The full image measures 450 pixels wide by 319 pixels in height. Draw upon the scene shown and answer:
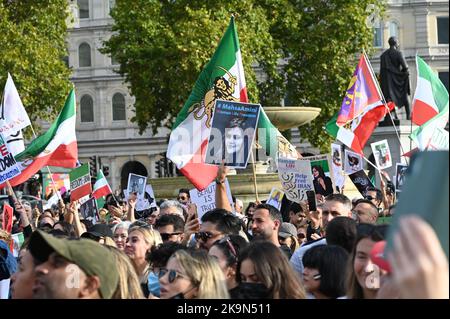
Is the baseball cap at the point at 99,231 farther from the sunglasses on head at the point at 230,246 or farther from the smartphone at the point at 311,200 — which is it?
the smartphone at the point at 311,200

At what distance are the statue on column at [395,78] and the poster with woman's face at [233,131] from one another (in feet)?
61.6

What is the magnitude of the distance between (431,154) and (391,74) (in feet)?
88.3

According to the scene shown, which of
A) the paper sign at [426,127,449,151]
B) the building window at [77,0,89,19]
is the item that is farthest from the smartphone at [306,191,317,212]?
the building window at [77,0,89,19]

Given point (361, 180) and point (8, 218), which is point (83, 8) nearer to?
point (361, 180)

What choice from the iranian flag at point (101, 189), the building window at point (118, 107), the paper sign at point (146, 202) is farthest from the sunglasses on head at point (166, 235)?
the building window at point (118, 107)

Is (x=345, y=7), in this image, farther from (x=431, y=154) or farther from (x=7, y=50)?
(x=431, y=154)

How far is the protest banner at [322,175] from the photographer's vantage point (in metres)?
13.4

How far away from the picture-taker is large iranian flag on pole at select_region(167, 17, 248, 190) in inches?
442

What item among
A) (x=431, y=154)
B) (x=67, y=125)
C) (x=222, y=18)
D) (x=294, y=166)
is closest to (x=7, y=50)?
(x=222, y=18)

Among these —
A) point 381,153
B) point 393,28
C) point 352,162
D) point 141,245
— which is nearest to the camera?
point 141,245

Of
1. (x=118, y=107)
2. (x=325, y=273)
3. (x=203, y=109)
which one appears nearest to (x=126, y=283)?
(x=325, y=273)

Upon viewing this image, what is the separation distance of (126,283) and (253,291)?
649 mm

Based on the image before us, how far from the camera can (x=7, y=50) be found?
37250 millimetres

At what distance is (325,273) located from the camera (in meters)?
5.40
